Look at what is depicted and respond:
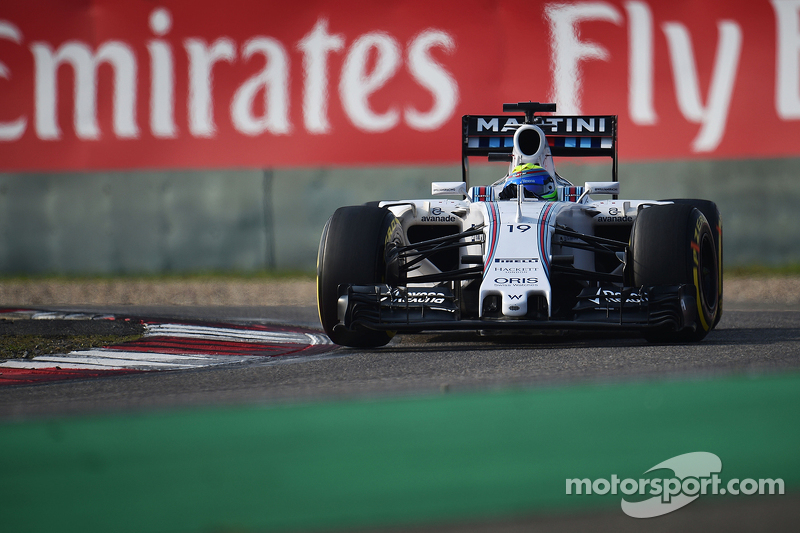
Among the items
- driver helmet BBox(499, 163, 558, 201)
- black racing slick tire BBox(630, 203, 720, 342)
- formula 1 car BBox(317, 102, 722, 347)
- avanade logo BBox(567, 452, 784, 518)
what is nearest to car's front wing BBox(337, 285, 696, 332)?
formula 1 car BBox(317, 102, 722, 347)

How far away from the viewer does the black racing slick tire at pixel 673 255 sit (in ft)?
20.7

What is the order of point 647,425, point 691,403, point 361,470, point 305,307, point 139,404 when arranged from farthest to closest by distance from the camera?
point 305,307
point 139,404
point 691,403
point 647,425
point 361,470

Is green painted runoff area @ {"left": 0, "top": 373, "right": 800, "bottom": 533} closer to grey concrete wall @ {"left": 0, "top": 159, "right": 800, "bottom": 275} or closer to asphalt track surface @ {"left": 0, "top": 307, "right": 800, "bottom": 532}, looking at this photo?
asphalt track surface @ {"left": 0, "top": 307, "right": 800, "bottom": 532}

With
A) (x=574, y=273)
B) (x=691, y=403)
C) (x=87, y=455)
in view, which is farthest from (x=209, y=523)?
(x=574, y=273)

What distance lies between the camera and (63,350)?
6.79m

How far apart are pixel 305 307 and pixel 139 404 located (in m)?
5.97

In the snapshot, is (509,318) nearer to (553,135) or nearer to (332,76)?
(553,135)

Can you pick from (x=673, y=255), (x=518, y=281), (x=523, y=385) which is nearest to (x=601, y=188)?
(x=673, y=255)

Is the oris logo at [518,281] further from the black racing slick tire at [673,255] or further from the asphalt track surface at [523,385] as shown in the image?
the black racing slick tire at [673,255]

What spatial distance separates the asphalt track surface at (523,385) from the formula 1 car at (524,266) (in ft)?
0.68

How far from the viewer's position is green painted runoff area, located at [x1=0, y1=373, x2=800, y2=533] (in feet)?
9.20

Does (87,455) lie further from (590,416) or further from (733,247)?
(733,247)

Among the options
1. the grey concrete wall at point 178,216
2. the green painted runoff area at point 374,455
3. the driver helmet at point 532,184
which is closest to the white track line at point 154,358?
the driver helmet at point 532,184

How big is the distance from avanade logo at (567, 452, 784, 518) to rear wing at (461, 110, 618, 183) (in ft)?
18.1
